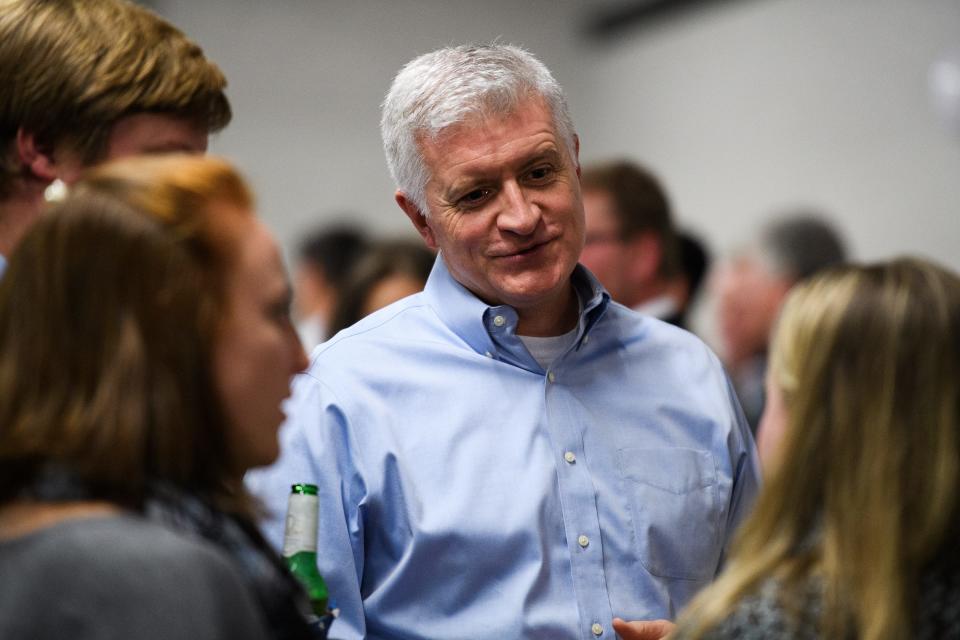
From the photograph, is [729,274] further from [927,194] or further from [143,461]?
[143,461]

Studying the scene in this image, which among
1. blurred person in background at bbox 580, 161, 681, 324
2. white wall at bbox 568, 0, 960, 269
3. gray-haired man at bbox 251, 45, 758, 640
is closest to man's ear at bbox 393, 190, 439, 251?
gray-haired man at bbox 251, 45, 758, 640

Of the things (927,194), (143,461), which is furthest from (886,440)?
(927,194)

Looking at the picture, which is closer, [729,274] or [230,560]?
[230,560]

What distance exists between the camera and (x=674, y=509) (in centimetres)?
199

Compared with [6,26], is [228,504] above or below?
below

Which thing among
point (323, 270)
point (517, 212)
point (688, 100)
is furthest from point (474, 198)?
point (688, 100)

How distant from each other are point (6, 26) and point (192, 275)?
2.15ft

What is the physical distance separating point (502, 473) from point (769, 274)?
9.00 ft

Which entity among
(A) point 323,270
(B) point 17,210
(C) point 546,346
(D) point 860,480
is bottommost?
(A) point 323,270

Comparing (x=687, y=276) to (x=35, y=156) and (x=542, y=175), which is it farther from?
(x=35, y=156)

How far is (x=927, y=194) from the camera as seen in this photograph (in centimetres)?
582

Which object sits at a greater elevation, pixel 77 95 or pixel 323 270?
pixel 77 95

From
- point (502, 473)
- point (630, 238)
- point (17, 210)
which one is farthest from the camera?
Answer: point (630, 238)

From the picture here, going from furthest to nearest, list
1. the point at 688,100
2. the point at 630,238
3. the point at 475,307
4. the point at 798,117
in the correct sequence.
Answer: the point at 688,100
the point at 798,117
the point at 630,238
the point at 475,307
